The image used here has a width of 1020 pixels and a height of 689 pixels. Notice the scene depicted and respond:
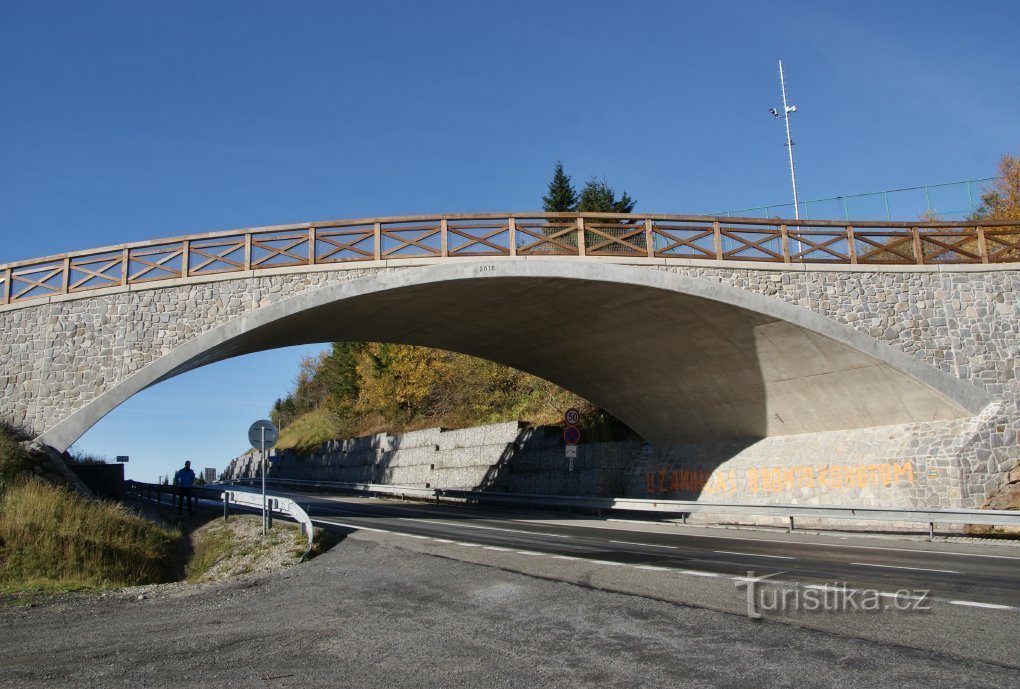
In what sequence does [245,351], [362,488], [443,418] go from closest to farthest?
[245,351]
[362,488]
[443,418]

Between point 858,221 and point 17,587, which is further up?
point 858,221

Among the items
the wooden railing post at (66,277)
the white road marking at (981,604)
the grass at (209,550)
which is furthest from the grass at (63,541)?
the white road marking at (981,604)

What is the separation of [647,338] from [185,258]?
1200 centimetres

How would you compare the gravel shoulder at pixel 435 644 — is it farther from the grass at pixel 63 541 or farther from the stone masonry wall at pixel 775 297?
the stone masonry wall at pixel 775 297

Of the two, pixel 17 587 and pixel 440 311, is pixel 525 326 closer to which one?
pixel 440 311

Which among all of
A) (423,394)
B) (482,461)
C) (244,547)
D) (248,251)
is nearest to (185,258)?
(248,251)

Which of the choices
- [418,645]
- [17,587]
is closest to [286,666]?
[418,645]

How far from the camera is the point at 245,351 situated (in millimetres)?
21531

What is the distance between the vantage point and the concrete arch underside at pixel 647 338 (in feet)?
60.8

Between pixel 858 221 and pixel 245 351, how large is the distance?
16.5 m

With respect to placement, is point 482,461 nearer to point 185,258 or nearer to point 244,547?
point 185,258

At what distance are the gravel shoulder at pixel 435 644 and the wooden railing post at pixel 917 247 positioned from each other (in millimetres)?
15453

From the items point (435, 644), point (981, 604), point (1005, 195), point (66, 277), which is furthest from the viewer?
point (1005, 195)

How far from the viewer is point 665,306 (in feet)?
64.6
